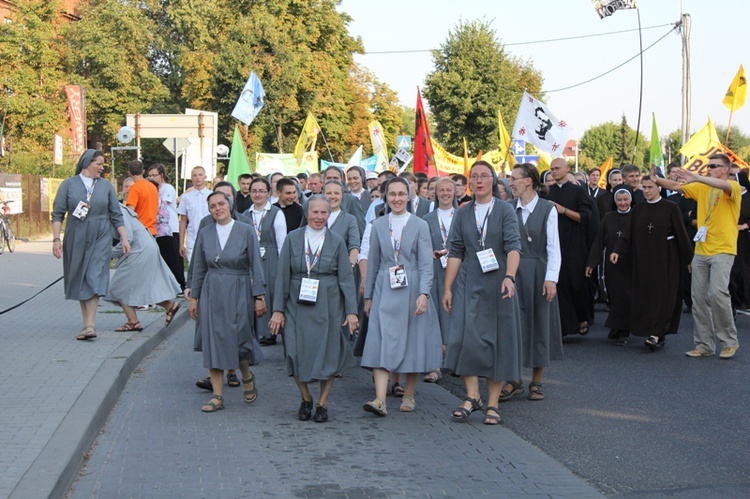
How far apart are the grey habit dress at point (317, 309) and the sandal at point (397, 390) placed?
1202mm

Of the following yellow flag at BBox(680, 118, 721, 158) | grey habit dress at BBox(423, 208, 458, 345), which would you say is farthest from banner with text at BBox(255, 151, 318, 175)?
grey habit dress at BBox(423, 208, 458, 345)

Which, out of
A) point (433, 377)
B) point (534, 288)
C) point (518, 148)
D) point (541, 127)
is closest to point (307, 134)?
point (518, 148)


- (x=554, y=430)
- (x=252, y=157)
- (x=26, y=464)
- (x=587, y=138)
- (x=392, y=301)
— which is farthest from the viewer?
(x=587, y=138)

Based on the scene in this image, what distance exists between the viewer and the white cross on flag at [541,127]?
2141 centimetres

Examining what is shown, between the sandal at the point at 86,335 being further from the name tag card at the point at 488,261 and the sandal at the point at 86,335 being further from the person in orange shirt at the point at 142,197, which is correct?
the name tag card at the point at 488,261

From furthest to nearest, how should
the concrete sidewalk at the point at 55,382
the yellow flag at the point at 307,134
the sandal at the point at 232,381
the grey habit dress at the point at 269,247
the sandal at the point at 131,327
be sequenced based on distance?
the yellow flag at the point at 307,134 < the sandal at the point at 131,327 < the grey habit dress at the point at 269,247 < the sandal at the point at 232,381 < the concrete sidewalk at the point at 55,382

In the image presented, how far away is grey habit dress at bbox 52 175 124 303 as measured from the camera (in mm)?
11305

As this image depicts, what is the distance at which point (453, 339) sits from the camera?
7.90 m

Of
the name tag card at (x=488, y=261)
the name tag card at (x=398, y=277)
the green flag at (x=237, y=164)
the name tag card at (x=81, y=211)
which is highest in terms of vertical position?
the green flag at (x=237, y=164)

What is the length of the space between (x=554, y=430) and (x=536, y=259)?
1.62 metres

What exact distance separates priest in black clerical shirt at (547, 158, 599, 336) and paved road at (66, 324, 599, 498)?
135 inches

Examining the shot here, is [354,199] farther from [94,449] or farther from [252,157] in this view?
[252,157]

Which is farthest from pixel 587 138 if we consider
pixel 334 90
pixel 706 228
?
pixel 706 228

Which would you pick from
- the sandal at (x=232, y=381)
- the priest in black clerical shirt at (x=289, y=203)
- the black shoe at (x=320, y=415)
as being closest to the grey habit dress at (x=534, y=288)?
the black shoe at (x=320, y=415)
